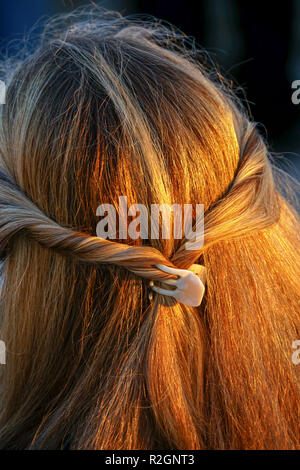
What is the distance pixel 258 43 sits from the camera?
2.23 m

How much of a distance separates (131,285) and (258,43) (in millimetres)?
2015

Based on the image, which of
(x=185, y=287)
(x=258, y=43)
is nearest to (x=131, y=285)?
(x=185, y=287)

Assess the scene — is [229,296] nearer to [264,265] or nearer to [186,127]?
[264,265]

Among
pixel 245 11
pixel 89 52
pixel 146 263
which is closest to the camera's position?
pixel 146 263

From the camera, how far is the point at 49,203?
0.58 meters

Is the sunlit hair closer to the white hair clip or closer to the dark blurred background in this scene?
the white hair clip

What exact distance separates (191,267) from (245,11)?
2.07 meters

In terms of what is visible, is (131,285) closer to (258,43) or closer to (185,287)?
(185,287)

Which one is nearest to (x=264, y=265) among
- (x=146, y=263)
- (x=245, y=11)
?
(x=146, y=263)

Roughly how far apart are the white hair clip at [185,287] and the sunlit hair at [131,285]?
15 mm

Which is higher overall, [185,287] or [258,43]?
[258,43]

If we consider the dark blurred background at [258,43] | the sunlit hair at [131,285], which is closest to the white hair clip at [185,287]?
the sunlit hair at [131,285]

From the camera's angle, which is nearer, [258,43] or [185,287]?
[185,287]
